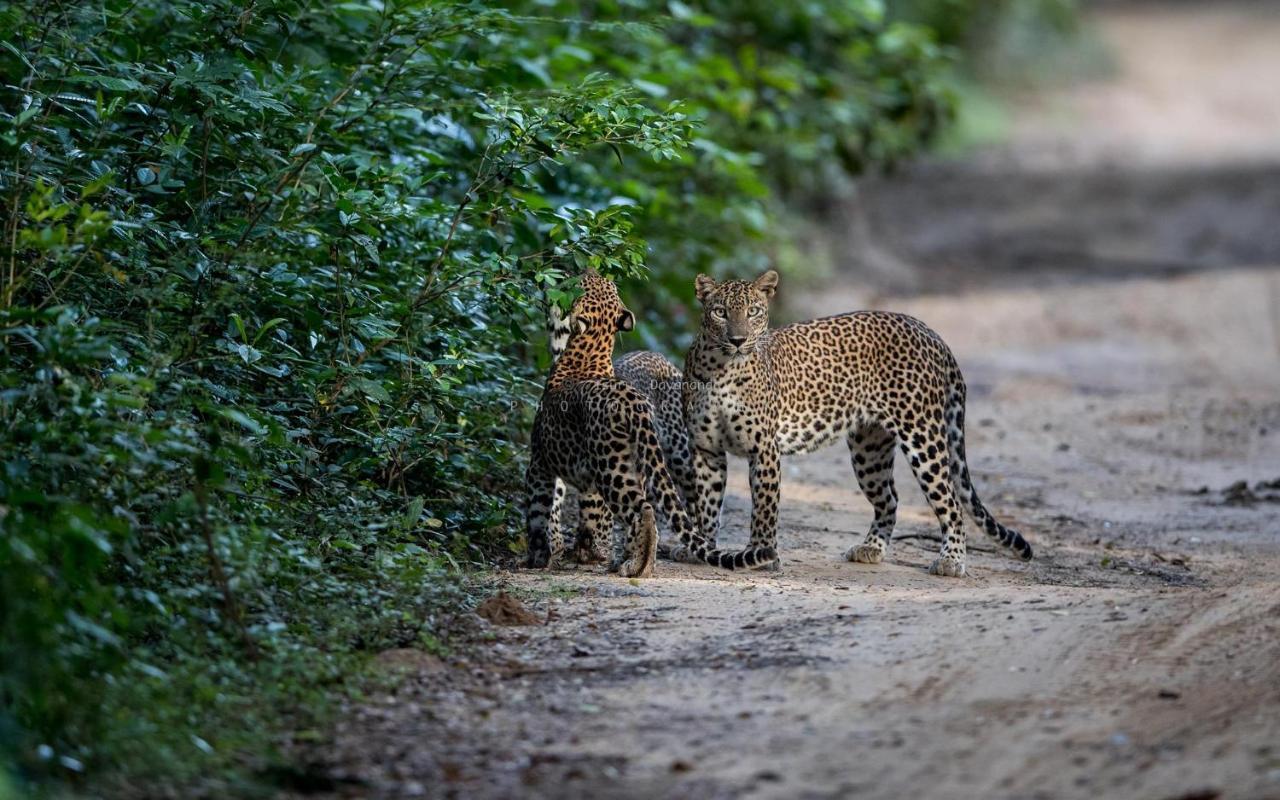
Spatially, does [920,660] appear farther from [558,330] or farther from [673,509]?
[558,330]

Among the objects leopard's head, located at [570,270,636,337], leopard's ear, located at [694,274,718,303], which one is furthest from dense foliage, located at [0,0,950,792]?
leopard's ear, located at [694,274,718,303]

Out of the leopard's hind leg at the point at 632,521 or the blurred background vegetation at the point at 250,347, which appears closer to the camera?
the blurred background vegetation at the point at 250,347

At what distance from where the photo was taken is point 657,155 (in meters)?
8.59

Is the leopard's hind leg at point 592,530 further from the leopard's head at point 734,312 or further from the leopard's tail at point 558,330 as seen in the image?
the leopard's head at point 734,312

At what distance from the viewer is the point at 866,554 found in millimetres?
9805

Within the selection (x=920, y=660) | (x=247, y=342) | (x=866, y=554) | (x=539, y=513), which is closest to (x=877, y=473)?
(x=866, y=554)

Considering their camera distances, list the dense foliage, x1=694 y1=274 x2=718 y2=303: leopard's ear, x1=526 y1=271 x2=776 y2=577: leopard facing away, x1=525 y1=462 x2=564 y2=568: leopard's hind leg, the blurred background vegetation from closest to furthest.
Answer: the blurred background vegetation → the dense foliage → x1=526 y1=271 x2=776 y2=577: leopard facing away → x1=525 y1=462 x2=564 y2=568: leopard's hind leg → x1=694 y1=274 x2=718 y2=303: leopard's ear

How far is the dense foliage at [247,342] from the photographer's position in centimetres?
591

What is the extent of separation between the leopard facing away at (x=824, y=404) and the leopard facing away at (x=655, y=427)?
0.34 meters

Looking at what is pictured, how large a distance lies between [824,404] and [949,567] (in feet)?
3.81

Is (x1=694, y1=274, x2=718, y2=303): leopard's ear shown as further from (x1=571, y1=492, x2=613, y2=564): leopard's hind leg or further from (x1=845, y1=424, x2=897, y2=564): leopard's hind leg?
(x1=571, y1=492, x2=613, y2=564): leopard's hind leg

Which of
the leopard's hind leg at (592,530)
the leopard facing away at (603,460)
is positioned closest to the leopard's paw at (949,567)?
the leopard facing away at (603,460)

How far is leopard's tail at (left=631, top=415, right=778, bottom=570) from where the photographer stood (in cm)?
897

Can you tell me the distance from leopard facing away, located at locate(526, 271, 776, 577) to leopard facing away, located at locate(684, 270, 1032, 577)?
52 cm
